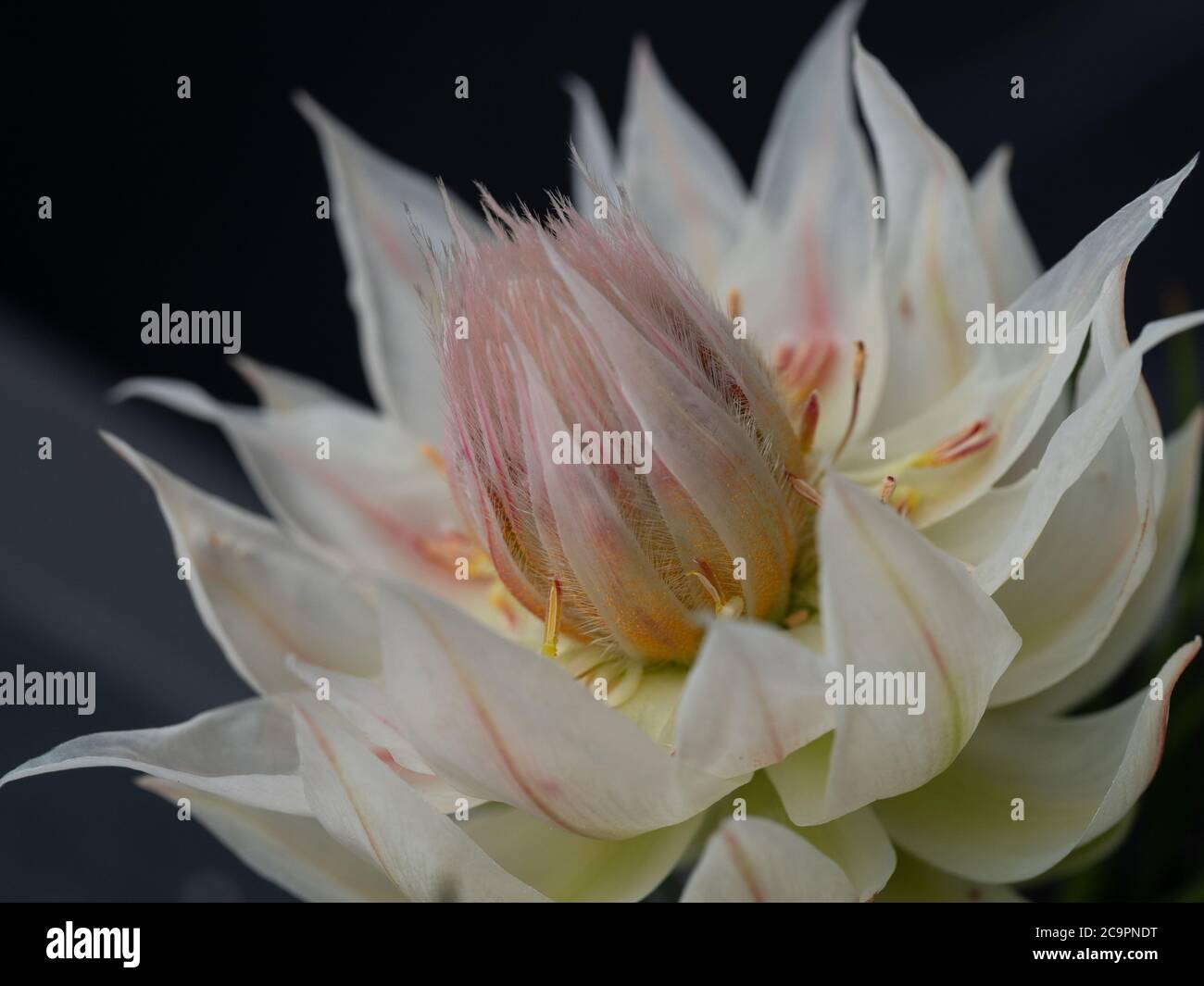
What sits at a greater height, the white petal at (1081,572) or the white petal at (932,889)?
the white petal at (1081,572)

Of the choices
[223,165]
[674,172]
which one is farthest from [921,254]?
[223,165]

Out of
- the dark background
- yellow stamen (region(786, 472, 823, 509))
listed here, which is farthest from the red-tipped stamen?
the dark background

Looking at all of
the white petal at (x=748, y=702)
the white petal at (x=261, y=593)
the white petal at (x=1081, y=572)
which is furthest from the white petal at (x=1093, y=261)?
the white petal at (x=261, y=593)

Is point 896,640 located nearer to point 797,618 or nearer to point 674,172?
point 797,618

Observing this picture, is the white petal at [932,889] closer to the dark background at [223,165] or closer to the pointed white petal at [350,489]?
the pointed white petal at [350,489]

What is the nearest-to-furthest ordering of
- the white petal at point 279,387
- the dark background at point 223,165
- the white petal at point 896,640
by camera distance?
the white petal at point 896,640
the white petal at point 279,387
the dark background at point 223,165

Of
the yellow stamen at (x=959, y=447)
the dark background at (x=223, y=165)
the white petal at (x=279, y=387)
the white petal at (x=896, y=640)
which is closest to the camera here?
the white petal at (x=896, y=640)

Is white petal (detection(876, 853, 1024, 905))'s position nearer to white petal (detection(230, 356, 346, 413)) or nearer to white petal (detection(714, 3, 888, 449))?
white petal (detection(714, 3, 888, 449))
